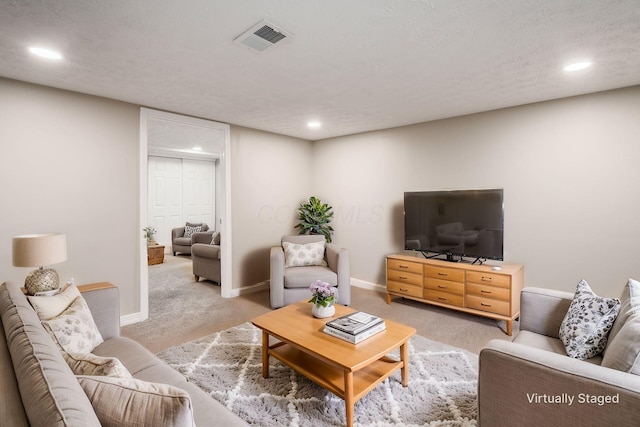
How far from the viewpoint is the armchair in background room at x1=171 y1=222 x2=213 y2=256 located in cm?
728

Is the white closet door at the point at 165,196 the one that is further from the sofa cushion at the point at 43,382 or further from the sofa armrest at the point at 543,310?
the sofa armrest at the point at 543,310

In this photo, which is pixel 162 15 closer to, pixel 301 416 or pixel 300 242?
pixel 301 416

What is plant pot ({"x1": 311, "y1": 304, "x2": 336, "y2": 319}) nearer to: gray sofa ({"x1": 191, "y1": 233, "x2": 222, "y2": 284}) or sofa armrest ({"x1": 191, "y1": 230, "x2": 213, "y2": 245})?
gray sofa ({"x1": 191, "y1": 233, "x2": 222, "y2": 284})

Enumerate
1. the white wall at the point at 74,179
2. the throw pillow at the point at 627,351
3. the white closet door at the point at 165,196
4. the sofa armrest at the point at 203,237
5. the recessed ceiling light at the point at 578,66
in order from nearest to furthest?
1. the throw pillow at the point at 627,351
2. the recessed ceiling light at the point at 578,66
3. the white wall at the point at 74,179
4. the sofa armrest at the point at 203,237
5. the white closet door at the point at 165,196

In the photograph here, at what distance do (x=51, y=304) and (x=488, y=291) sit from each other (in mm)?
3618

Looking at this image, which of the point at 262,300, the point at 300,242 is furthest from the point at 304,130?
the point at 262,300

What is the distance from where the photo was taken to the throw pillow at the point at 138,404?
84 cm

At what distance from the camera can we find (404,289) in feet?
12.8

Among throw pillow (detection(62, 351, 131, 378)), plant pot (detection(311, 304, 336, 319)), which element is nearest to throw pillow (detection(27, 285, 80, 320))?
throw pillow (detection(62, 351, 131, 378))

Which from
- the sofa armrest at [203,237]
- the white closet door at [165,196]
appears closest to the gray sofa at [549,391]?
the sofa armrest at [203,237]

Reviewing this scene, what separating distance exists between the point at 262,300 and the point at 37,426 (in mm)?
3531

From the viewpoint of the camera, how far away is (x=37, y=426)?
0.73 m

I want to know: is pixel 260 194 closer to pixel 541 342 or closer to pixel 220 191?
pixel 220 191

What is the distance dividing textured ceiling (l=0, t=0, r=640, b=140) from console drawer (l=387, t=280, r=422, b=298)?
2136mm
